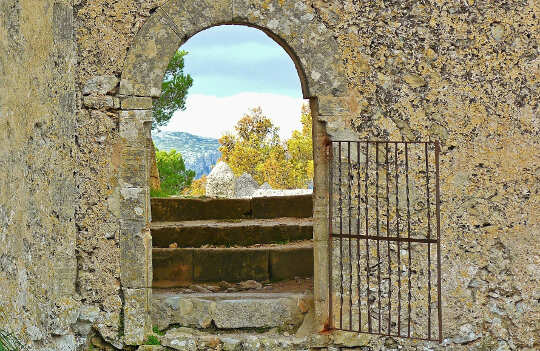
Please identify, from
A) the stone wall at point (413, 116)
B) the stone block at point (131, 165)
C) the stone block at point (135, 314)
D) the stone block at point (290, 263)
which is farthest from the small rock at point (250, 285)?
the stone block at point (131, 165)

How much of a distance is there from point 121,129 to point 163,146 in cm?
1986

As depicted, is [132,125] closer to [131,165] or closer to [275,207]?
[131,165]

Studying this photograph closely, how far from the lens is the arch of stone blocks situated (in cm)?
556

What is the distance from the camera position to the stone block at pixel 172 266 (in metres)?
7.30

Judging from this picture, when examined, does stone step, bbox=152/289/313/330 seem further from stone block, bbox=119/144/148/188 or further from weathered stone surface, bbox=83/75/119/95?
weathered stone surface, bbox=83/75/119/95

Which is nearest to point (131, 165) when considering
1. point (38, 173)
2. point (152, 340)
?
point (38, 173)

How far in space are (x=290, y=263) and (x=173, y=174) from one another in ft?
42.5

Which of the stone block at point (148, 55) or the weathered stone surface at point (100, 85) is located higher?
the stone block at point (148, 55)

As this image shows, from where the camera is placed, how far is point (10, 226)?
4.40 meters

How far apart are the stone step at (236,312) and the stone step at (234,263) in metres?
1.44

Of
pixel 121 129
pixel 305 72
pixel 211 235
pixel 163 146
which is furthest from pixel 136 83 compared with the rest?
pixel 163 146

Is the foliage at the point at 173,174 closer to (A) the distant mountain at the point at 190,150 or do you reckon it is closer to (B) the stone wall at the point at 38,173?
(A) the distant mountain at the point at 190,150

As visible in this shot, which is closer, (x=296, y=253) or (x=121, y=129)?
(x=121, y=129)

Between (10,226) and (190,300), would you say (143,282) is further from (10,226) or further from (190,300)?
(10,226)
